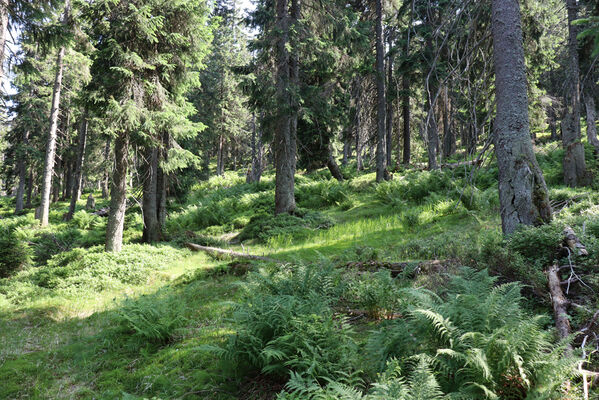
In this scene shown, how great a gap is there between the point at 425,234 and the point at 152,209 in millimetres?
9259

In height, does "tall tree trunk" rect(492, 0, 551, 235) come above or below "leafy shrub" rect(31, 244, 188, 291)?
above

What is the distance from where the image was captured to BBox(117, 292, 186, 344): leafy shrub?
5070mm

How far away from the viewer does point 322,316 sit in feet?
12.4

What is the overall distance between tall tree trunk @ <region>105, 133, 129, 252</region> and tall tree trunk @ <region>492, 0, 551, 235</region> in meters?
9.37

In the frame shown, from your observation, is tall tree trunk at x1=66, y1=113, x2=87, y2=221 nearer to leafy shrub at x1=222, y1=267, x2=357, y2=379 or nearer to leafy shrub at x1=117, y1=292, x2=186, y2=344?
leafy shrub at x1=117, y1=292, x2=186, y2=344

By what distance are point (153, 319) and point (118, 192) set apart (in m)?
6.07

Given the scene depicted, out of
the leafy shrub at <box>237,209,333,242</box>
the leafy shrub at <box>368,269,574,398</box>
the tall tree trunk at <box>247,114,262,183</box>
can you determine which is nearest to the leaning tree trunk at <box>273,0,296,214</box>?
the leafy shrub at <box>237,209,333,242</box>

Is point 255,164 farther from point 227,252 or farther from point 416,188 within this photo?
point 227,252

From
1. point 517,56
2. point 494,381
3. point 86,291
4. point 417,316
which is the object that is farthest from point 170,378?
point 517,56

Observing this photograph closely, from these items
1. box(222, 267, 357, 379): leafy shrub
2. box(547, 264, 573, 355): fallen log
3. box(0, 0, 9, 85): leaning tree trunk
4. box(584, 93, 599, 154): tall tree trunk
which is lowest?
box(222, 267, 357, 379): leafy shrub

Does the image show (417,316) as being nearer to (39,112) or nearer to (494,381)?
(494,381)

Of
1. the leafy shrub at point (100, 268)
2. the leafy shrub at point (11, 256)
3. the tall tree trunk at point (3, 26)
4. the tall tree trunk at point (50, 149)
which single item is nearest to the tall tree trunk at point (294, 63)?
the leafy shrub at point (100, 268)

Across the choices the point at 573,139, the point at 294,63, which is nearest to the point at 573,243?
the point at 573,139

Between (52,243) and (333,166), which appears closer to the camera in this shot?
(52,243)
